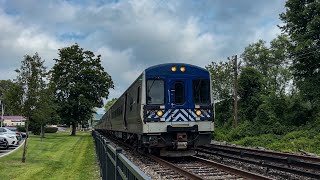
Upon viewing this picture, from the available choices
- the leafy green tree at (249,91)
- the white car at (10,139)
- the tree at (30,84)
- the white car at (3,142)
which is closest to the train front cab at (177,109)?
the tree at (30,84)

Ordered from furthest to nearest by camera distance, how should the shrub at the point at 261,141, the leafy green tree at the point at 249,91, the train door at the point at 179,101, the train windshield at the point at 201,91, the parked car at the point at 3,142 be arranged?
the leafy green tree at the point at 249,91
the shrub at the point at 261,141
the parked car at the point at 3,142
the train windshield at the point at 201,91
the train door at the point at 179,101

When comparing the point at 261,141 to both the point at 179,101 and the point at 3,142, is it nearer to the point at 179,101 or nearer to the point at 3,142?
the point at 179,101

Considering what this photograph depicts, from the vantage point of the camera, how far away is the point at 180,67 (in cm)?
1599

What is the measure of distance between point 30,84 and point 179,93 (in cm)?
683

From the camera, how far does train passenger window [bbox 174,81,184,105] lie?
15.5m

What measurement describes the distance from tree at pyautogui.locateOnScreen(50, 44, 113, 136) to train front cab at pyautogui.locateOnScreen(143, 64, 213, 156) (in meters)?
48.2

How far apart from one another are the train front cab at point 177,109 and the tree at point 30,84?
18.5ft

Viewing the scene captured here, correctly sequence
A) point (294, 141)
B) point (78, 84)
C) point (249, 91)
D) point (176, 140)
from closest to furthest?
point (176, 140) → point (294, 141) → point (249, 91) → point (78, 84)

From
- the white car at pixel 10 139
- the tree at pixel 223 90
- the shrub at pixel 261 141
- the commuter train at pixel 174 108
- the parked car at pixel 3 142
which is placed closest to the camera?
the commuter train at pixel 174 108

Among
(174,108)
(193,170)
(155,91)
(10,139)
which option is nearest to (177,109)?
(174,108)

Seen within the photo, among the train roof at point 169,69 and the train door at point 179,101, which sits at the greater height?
the train roof at point 169,69

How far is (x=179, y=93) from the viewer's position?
15.6 metres

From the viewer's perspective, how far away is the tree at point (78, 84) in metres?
62.9

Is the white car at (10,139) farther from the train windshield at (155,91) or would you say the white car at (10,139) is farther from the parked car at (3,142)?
the train windshield at (155,91)
